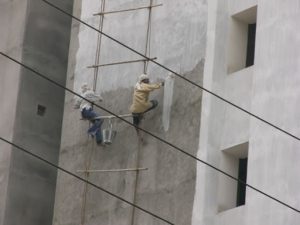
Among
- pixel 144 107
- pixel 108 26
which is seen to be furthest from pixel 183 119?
pixel 108 26

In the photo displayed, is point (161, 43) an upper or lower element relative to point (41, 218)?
upper

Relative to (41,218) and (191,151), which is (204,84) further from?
(41,218)

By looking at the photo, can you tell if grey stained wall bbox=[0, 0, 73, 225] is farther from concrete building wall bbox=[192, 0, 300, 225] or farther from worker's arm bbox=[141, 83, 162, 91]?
concrete building wall bbox=[192, 0, 300, 225]

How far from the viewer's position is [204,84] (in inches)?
1356

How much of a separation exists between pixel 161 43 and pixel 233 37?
6.36ft

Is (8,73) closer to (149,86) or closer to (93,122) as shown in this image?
(93,122)

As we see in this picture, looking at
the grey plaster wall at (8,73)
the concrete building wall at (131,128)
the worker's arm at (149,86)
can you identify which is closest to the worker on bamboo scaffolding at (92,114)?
the concrete building wall at (131,128)

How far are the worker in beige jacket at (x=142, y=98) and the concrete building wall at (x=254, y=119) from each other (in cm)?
130

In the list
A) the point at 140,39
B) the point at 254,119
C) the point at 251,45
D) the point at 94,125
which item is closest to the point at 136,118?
the point at 94,125

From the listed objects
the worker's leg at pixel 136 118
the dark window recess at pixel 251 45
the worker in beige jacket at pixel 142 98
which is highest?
the dark window recess at pixel 251 45

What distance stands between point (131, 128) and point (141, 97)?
107cm

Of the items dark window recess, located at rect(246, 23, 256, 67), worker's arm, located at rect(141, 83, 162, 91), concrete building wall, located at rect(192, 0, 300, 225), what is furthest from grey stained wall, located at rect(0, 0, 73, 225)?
dark window recess, located at rect(246, 23, 256, 67)

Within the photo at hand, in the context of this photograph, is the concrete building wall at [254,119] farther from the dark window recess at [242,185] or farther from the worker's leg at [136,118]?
the worker's leg at [136,118]

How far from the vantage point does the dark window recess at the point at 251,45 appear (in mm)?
34406
